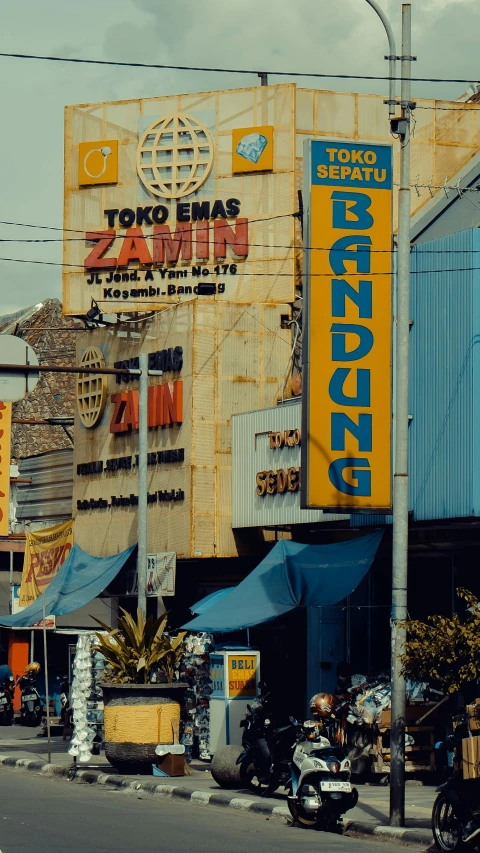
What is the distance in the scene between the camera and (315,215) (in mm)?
21406

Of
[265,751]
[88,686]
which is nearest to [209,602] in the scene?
[88,686]

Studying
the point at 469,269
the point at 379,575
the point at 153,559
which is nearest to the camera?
the point at 469,269

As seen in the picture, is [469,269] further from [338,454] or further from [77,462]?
[77,462]

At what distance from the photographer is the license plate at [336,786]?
16188 millimetres

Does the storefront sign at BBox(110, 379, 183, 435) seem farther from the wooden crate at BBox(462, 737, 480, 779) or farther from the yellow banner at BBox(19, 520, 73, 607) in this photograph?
the wooden crate at BBox(462, 737, 480, 779)

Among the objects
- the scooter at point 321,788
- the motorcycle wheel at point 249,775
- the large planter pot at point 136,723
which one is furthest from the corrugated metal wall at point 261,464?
the scooter at point 321,788

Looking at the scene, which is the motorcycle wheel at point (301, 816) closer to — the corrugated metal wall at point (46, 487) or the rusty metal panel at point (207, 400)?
the rusty metal panel at point (207, 400)

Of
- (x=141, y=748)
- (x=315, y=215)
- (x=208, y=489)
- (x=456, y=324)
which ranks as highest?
(x=315, y=215)

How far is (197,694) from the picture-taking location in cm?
2538

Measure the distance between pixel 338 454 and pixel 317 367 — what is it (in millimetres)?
1290

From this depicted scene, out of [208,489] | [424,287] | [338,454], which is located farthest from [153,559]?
[424,287]

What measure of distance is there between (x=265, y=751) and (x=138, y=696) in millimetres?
4026

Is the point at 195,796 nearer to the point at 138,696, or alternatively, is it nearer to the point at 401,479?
the point at 138,696

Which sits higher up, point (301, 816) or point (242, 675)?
point (242, 675)
